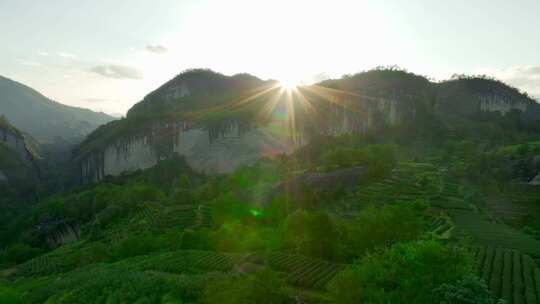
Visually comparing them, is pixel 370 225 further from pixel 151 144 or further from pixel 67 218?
pixel 151 144

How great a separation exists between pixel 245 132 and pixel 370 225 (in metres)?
127

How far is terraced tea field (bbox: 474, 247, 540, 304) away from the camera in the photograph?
128 ft

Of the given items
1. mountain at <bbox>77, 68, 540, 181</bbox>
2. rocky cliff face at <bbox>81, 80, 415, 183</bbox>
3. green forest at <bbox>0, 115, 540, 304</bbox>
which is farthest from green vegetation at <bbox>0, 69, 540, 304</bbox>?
rocky cliff face at <bbox>81, 80, 415, 183</bbox>

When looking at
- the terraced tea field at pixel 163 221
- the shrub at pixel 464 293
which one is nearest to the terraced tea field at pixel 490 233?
the shrub at pixel 464 293

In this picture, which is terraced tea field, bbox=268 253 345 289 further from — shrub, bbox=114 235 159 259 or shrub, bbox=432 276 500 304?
shrub, bbox=114 235 159 259

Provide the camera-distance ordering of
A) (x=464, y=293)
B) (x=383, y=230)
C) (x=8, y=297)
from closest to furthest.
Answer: (x=464, y=293) → (x=8, y=297) → (x=383, y=230)

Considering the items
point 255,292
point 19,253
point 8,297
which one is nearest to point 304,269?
point 255,292

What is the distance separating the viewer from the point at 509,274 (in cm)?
4506

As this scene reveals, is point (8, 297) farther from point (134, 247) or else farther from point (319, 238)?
point (319, 238)

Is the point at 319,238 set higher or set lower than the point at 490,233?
higher

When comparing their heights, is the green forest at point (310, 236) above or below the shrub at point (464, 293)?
below

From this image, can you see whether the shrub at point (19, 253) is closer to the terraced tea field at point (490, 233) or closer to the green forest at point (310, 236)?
the green forest at point (310, 236)

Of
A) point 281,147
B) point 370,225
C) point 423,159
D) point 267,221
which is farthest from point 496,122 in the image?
point 370,225

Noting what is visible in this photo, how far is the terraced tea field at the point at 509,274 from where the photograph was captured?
3906cm
